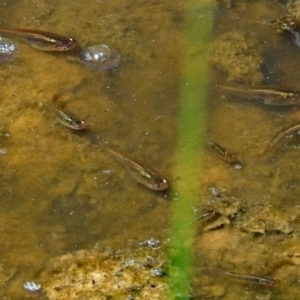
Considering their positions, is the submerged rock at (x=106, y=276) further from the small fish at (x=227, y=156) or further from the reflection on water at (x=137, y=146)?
the small fish at (x=227, y=156)

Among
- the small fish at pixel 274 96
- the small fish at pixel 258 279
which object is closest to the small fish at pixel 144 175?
the small fish at pixel 258 279

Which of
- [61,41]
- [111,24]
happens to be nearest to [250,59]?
[111,24]

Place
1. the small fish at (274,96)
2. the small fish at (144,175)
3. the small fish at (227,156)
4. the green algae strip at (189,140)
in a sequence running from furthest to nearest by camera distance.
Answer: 1. the small fish at (274,96)
2. the small fish at (227,156)
3. the small fish at (144,175)
4. the green algae strip at (189,140)

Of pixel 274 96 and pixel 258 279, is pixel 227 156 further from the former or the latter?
pixel 258 279

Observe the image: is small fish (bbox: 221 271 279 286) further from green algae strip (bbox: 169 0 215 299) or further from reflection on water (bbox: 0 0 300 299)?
green algae strip (bbox: 169 0 215 299)

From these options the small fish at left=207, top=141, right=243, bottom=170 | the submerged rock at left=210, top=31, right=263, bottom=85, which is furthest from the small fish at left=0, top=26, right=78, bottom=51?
the small fish at left=207, top=141, right=243, bottom=170

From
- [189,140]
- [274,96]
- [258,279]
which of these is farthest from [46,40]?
[258,279]

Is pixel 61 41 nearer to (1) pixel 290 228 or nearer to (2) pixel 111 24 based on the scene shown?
(2) pixel 111 24
